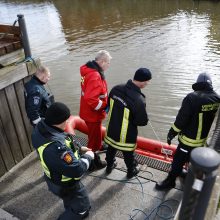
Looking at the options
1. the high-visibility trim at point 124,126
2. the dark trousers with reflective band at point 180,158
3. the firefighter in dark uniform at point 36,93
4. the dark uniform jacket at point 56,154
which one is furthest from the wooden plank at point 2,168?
the dark trousers with reflective band at point 180,158

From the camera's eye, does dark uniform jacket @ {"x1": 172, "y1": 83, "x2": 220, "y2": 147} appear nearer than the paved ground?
Yes

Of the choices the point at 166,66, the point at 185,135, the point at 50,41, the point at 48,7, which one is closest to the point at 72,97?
the point at 166,66

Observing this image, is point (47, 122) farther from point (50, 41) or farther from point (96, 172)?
point (50, 41)

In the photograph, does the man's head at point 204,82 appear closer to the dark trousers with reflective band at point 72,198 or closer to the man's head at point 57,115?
the man's head at point 57,115

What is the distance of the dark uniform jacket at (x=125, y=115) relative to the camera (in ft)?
12.6

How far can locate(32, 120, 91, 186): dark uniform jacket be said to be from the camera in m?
2.86

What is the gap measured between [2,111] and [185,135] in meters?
2.90

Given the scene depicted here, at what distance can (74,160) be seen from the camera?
297cm

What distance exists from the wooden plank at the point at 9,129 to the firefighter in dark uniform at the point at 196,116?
2.66m

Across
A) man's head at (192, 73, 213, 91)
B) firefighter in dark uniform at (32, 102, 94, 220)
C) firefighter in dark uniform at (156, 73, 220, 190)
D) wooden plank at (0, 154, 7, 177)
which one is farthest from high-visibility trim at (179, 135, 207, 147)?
wooden plank at (0, 154, 7, 177)

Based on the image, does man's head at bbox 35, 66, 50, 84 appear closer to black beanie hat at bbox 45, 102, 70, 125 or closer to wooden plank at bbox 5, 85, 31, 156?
wooden plank at bbox 5, 85, 31, 156

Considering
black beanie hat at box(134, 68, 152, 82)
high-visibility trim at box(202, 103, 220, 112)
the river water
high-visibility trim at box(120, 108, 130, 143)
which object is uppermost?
black beanie hat at box(134, 68, 152, 82)

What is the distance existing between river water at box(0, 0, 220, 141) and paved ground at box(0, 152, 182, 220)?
2.75 m

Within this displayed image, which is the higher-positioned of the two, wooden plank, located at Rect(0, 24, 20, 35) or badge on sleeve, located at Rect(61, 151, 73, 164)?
wooden plank, located at Rect(0, 24, 20, 35)
